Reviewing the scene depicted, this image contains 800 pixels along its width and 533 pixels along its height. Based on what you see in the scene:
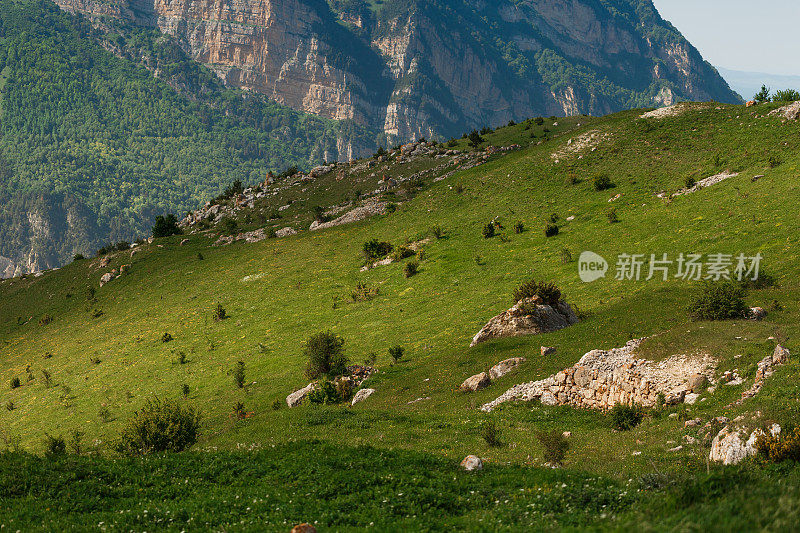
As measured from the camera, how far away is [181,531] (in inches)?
446

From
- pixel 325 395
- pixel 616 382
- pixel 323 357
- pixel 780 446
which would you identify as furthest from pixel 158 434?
pixel 780 446

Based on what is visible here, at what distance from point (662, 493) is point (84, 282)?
296 feet

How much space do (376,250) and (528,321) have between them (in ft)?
108

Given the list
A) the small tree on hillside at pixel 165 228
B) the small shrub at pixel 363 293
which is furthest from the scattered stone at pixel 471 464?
the small tree on hillside at pixel 165 228

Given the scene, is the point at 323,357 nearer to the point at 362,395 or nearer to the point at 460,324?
the point at 362,395

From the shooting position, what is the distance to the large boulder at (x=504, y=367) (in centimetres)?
2811

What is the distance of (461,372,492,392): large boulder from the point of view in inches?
1083

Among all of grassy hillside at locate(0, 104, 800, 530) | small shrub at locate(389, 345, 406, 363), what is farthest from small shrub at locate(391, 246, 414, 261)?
small shrub at locate(389, 345, 406, 363)

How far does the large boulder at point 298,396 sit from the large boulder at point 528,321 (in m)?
11.6

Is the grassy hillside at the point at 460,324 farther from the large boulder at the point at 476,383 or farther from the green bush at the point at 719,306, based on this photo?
the green bush at the point at 719,306

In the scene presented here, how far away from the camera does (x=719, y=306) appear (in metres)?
25.9

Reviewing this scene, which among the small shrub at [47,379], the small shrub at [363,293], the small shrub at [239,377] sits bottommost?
the small shrub at [47,379]

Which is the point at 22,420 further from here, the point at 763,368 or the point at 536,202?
the point at 536,202

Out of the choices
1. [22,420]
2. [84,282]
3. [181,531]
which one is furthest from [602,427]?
[84,282]
